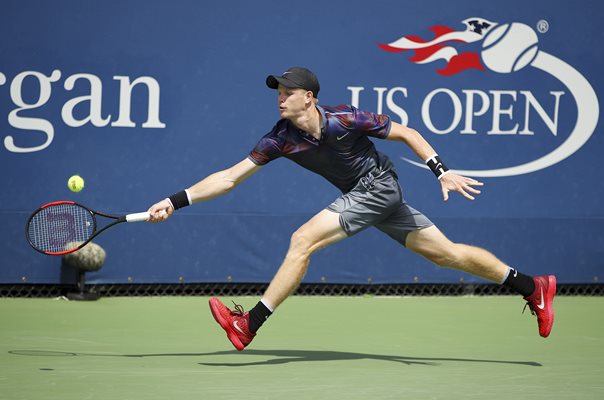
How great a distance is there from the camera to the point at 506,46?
834 centimetres

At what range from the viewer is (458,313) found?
760 centimetres

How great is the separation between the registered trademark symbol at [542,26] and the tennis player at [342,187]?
3331 millimetres

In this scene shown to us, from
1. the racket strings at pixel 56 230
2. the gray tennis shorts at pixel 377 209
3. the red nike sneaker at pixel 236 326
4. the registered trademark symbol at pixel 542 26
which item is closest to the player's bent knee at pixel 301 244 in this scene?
the gray tennis shorts at pixel 377 209

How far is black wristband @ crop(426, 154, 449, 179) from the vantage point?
5133 millimetres

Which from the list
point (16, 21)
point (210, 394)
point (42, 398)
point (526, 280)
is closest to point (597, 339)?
point (526, 280)

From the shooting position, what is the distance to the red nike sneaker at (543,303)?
18.1 feet

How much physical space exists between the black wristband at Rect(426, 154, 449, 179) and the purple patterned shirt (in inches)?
10.7

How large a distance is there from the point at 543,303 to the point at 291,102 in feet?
5.41

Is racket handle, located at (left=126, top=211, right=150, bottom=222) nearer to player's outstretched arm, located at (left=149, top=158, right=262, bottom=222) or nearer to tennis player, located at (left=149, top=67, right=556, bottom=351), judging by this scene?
tennis player, located at (left=149, top=67, right=556, bottom=351)

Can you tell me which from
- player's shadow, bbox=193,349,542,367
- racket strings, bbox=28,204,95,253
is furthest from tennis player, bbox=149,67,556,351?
racket strings, bbox=28,204,95,253

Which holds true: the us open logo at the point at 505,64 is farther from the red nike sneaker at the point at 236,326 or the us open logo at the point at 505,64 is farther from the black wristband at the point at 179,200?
the red nike sneaker at the point at 236,326

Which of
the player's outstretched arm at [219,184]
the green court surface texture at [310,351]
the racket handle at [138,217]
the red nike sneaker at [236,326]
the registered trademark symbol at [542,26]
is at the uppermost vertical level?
the registered trademark symbol at [542,26]

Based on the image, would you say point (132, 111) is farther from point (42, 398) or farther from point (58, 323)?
point (42, 398)

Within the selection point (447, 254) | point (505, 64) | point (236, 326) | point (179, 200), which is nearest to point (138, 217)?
point (179, 200)
